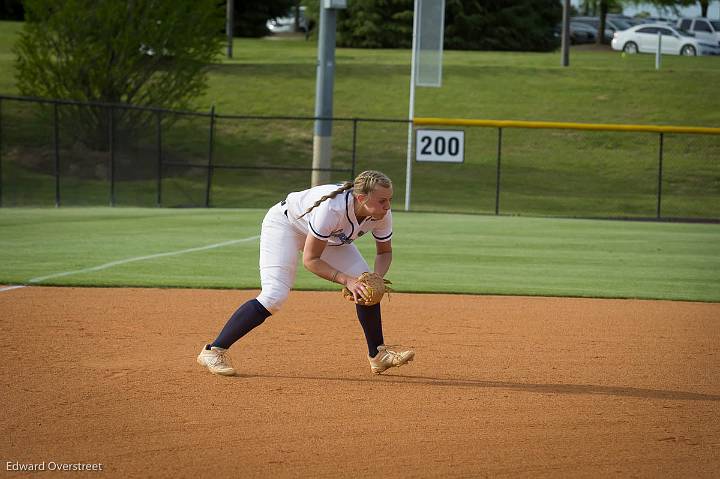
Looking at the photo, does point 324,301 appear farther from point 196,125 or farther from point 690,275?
point 196,125

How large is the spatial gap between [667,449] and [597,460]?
0.48 m

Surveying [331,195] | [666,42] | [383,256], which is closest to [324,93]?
[383,256]

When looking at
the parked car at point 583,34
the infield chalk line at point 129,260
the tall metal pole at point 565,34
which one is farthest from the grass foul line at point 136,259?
the parked car at point 583,34

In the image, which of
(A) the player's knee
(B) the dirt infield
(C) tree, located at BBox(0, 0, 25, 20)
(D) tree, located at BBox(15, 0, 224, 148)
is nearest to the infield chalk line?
(B) the dirt infield

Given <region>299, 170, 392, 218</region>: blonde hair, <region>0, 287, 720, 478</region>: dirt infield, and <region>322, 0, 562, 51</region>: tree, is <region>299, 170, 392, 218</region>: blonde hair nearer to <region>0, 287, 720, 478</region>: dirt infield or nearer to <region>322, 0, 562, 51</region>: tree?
<region>0, 287, 720, 478</region>: dirt infield

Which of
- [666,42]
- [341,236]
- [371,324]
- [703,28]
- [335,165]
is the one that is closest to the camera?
[341,236]

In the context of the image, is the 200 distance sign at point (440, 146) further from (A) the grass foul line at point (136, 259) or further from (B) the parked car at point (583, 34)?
(B) the parked car at point (583, 34)

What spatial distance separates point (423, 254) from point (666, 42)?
135 feet

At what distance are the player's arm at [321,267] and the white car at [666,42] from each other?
46909 millimetres

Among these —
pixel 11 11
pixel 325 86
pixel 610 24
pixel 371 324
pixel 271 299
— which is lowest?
pixel 371 324

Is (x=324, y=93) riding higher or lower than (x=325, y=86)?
lower

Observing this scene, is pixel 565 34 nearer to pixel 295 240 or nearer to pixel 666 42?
pixel 666 42

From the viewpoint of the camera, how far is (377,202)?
611cm

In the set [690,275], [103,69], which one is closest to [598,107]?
[103,69]
